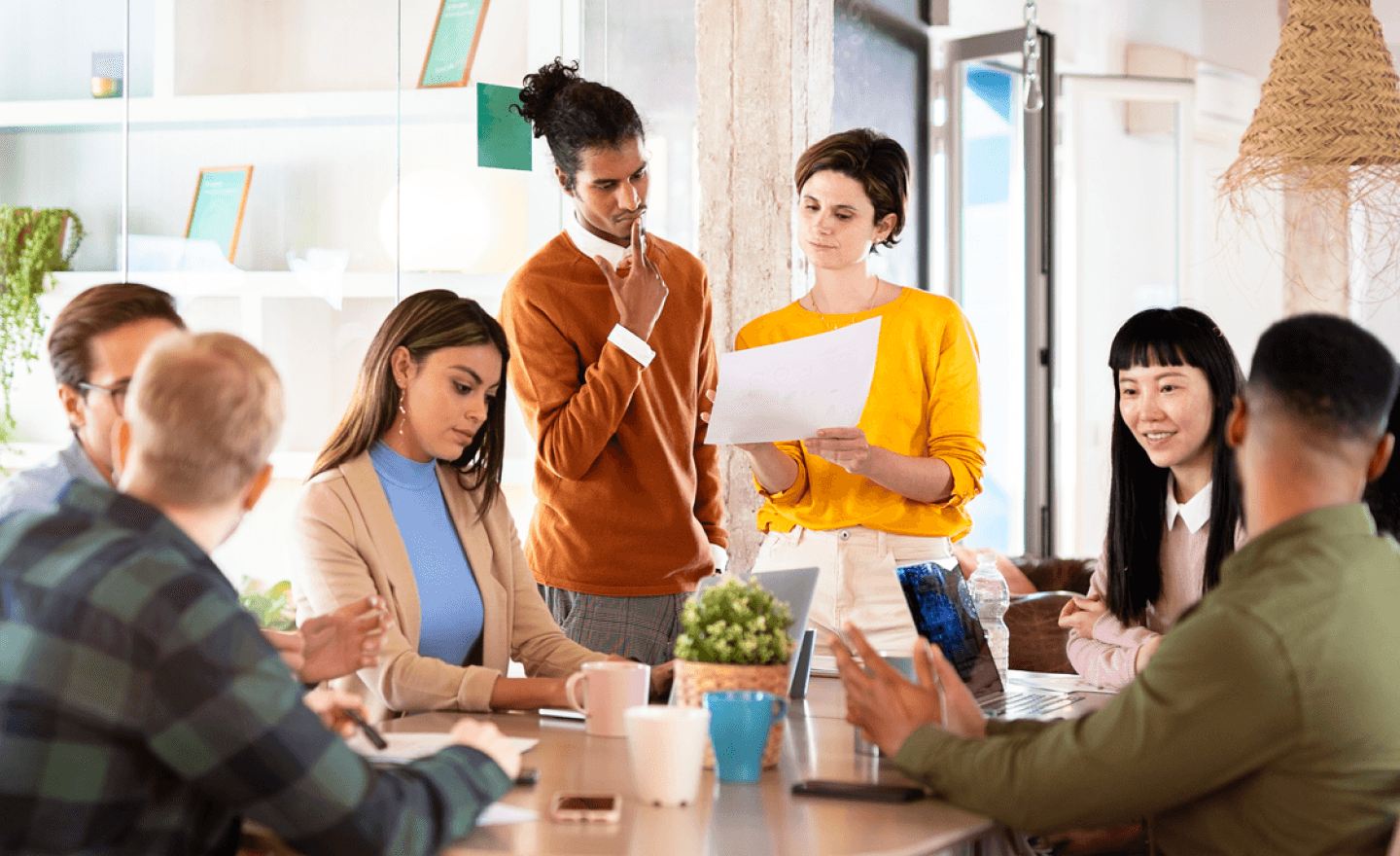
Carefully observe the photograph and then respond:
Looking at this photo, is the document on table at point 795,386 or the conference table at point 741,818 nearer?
the conference table at point 741,818

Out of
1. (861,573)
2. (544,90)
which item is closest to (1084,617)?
(861,573)

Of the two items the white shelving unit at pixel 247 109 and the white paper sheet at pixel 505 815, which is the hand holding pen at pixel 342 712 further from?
the white shelving unit at pixel 247 109

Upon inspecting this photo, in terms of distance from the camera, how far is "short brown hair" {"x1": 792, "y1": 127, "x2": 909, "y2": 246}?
8.07 feet

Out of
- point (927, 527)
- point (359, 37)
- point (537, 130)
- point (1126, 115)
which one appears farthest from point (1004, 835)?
point (1126, 115)

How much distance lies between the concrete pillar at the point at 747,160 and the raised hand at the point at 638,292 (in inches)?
42.8

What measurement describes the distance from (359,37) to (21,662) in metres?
2.56

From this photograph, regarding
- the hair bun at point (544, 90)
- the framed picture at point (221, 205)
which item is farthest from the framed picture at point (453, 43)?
the hair bun at point (544, 90)

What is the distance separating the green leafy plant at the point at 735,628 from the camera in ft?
4.86

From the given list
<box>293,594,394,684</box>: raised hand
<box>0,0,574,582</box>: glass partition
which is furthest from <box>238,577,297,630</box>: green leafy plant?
<box>293,594,394,684</box>: raised hand

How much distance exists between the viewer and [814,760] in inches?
60.9

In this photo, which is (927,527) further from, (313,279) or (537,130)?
(313,279)

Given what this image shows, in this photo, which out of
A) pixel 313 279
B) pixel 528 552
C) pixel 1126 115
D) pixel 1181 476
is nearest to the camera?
pixel 1181 476

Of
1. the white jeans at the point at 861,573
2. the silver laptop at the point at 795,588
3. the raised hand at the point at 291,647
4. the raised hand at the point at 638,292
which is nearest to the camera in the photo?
the raised hand at the point at 291,647

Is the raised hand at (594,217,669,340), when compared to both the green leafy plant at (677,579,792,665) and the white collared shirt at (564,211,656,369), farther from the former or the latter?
the green leafy plant at (677,579,792,665)
